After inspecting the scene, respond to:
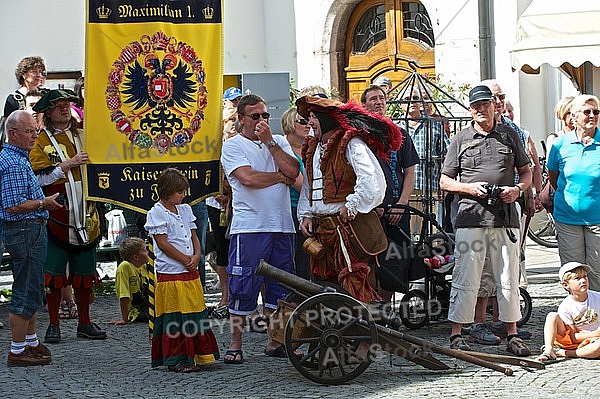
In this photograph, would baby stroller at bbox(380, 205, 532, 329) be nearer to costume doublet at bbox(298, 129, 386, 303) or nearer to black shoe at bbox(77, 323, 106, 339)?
costume doublet at bbox(298, 129, 386, 303)

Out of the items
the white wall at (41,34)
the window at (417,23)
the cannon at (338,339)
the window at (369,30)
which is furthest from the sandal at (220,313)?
the white wall at (41,34)

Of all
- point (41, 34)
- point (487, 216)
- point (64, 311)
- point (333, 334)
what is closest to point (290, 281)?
point (333, 334)

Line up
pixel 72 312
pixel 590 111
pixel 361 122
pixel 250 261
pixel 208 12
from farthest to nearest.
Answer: pixel 72 312 < pixel 208 12 < pixel 590 111 < pixel 250 261 < pixel 361 122

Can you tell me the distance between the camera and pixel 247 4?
2003cm

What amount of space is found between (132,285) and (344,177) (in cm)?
315

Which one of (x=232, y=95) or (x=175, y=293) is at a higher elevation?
(x=232, y=95)

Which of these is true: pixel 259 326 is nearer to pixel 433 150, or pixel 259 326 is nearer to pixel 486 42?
pixel 433 150

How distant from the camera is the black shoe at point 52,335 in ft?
30.6

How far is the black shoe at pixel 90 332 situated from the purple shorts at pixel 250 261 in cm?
175

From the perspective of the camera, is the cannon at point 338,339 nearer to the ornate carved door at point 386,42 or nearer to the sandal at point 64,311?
the sandal at point 64,311

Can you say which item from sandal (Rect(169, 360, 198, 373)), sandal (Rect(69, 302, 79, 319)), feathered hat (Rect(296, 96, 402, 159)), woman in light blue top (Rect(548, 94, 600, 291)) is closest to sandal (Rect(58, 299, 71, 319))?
sandal (Rect(69, 302, 79, 319))

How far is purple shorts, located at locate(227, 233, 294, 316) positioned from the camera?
8.15 meters

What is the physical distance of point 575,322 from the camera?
8.18m

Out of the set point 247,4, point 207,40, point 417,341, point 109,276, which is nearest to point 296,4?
point 247,4
